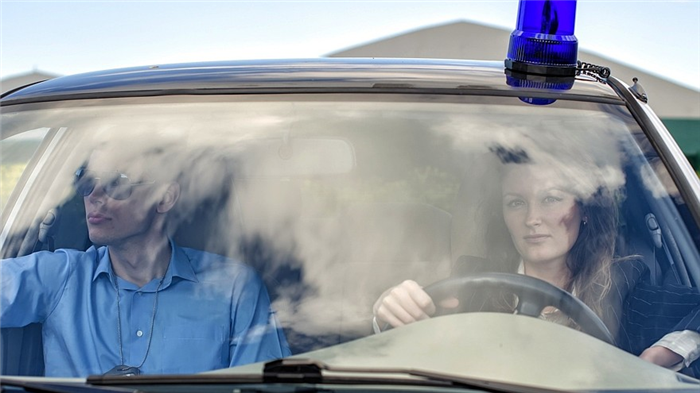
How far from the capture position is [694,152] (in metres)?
10.4

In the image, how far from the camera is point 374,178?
2205 mm

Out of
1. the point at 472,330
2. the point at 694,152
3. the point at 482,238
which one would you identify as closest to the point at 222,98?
the point at 482,238

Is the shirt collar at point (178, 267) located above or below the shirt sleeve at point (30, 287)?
above

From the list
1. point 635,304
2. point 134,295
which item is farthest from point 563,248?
point 134,295

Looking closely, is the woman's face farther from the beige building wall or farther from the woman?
the beige building wall

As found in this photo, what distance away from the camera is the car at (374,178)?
1.95 meters

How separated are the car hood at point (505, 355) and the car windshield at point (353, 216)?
2cm

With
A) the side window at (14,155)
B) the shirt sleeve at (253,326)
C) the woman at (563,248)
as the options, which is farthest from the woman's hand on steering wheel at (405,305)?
the side window at (14,155)

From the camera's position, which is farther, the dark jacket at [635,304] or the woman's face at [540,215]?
the woman's face at [540,215]

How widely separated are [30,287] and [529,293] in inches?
43.1

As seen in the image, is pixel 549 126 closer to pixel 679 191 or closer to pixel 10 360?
pixel 679 191

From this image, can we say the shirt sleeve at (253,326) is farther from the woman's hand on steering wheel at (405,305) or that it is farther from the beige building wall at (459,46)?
the beige building wall at (459,46)

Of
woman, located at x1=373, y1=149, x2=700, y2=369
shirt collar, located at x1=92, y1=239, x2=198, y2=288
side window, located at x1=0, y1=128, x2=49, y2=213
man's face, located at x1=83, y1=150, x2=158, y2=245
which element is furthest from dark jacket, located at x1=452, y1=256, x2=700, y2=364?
side window, located at x1=0, y1=128, x2=49, y2=213

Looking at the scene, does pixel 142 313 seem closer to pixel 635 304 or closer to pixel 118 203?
pixel 118 203
